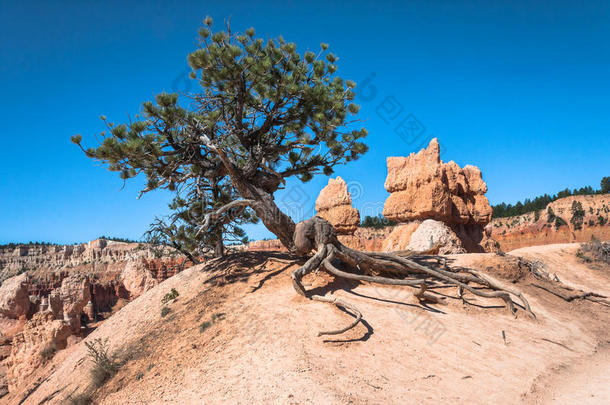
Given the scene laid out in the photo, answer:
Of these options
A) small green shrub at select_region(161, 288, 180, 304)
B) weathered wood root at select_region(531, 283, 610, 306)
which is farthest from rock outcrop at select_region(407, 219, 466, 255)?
small green shrub at select_region(161, 288, 180, 304)

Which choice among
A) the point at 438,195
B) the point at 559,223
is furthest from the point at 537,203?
the point at 438,195

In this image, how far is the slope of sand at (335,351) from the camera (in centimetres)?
473

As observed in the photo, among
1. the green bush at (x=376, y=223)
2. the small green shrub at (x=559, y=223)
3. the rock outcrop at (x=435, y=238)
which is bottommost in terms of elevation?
the rock outcrop at (x=435, y=238)

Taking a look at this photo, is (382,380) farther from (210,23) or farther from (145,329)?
(210,23)

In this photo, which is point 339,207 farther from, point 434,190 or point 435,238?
point 435,238

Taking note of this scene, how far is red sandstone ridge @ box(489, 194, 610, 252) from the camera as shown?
39.8 m

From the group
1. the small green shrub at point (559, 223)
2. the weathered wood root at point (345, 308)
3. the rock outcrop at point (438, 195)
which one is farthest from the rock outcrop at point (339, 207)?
the small green shrub at point (559, 223)

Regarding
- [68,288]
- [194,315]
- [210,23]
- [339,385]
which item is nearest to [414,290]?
[339,385]

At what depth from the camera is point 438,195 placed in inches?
633

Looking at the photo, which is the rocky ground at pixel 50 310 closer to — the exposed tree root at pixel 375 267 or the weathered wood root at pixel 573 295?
the exposed tree root at pixel 375 267

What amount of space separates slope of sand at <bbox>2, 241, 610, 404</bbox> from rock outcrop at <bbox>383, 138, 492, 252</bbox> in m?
7.09

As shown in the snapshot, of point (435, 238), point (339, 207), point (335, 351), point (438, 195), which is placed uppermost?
point (339, 207)

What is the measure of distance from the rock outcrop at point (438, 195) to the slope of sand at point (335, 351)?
7.09 metres

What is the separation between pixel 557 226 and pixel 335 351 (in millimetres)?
49487
